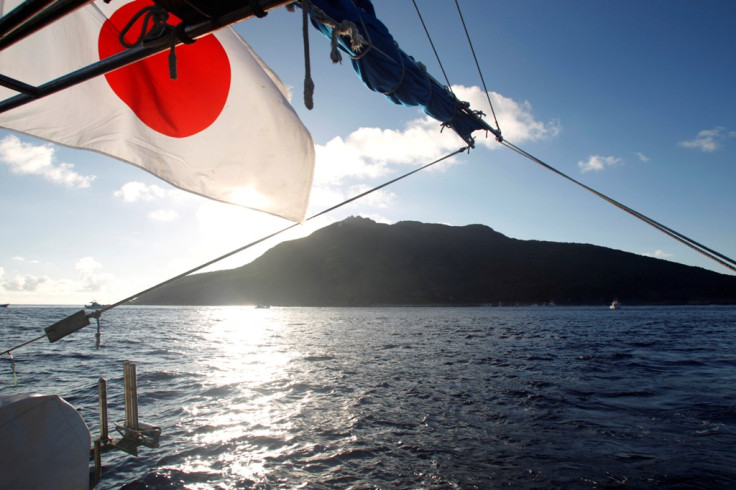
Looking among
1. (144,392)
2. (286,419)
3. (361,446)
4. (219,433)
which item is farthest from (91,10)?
(144,392)

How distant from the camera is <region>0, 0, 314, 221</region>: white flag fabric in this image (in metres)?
3.07

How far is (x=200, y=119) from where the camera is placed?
328 centimetres

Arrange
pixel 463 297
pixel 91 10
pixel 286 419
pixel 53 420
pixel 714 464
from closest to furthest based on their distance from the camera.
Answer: pixel 91 10 → pixel 53 420 → pixel 714 464 → pixel 286 419 → pixel 463 297

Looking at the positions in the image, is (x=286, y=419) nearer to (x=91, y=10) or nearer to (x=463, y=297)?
(x=91, y=10)

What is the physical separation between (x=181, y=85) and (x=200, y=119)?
365 mm

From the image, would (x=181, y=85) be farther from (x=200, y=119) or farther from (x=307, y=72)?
(x=307, y=72)

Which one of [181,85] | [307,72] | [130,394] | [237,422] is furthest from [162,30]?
[237,422]

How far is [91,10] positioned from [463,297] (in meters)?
A: 169

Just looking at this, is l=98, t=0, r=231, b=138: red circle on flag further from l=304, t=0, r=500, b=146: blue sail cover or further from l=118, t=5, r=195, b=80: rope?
l=118, t=5, r=195, b=80: rope

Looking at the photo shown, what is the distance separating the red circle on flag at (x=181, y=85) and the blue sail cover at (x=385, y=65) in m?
1.04

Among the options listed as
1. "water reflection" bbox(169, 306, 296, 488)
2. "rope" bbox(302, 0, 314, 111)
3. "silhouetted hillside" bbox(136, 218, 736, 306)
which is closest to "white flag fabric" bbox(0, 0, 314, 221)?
"rope" bbox(302, 0, 314, 111)

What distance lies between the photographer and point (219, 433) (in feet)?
29.7

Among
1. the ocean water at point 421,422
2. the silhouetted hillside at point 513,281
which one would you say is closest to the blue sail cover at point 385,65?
the ocean water at point 421,422

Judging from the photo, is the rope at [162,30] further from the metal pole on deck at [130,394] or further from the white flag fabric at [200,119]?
the metal pole on deck at [130,394]
